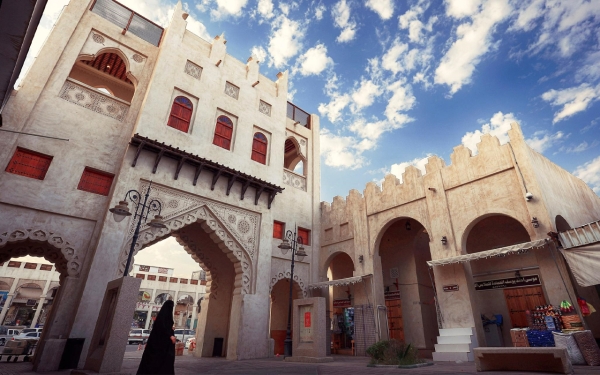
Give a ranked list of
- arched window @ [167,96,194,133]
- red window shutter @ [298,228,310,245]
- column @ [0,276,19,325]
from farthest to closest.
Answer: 1. column @ [0,276,19,325]
2. red window shutter @ [298,228,310,245]
3. arched window @ [167,96,194,133]

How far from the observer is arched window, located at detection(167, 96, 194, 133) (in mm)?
13117

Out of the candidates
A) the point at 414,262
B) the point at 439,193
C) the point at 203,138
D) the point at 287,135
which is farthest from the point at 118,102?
the point at 414,262

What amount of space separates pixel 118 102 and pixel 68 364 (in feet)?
30.8

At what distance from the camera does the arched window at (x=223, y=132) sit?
1438 cm

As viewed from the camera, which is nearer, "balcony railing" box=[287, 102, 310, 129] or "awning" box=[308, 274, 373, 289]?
"awning" box=[308, 274, 373, 289]

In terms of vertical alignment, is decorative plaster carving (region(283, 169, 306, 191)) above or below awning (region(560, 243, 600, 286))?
above

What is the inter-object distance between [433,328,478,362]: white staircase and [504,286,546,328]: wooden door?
3.74 m

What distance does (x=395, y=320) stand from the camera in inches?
631

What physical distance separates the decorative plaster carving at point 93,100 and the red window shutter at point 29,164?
2463 mm

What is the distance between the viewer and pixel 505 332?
41.5ft

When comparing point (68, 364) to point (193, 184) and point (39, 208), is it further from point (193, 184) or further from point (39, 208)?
point (193, 184)

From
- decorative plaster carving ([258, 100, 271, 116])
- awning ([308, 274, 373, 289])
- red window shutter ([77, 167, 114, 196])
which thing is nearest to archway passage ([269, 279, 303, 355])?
awning ([308, 274, 373, 289])

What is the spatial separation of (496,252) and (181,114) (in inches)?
523

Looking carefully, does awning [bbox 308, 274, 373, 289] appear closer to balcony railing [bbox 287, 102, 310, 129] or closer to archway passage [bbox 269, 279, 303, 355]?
archway passage [bbox 269, 279, 303, 355]
